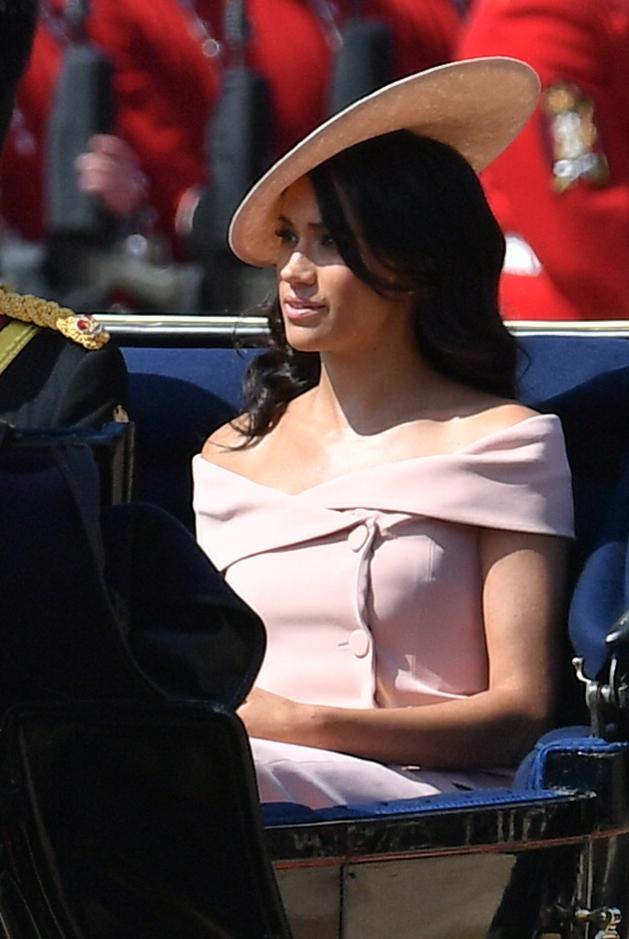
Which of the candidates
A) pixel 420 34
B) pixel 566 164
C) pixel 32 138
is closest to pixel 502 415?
pixel 566 164

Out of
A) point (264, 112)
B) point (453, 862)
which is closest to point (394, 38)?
point (264, 112)

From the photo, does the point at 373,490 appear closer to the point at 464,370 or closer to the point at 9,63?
the point at 464,370

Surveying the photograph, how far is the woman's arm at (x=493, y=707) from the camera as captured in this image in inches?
85.0

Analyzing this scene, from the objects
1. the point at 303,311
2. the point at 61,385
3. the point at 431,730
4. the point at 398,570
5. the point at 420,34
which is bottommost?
the point at 431,730

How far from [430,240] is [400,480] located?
0.24 metres

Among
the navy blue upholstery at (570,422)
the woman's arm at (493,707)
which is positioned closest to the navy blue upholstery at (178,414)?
the navy blue upholstery at (570,422)

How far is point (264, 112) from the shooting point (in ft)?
13.6

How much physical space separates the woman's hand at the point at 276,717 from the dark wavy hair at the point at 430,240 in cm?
42

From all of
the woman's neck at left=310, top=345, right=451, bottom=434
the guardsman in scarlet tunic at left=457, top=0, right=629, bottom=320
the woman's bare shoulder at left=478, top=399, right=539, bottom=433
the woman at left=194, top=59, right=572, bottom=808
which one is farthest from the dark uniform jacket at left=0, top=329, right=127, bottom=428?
the guardsman in scarlet tunic at left=457, top=0, right=629, bottom=320

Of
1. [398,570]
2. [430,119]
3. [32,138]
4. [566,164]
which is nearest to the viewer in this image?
[398,570]

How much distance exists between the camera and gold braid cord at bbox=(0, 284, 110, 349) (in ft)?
8.70

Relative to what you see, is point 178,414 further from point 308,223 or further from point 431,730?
point 431,730

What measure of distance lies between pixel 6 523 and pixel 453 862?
598mm

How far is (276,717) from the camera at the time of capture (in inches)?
85.1
